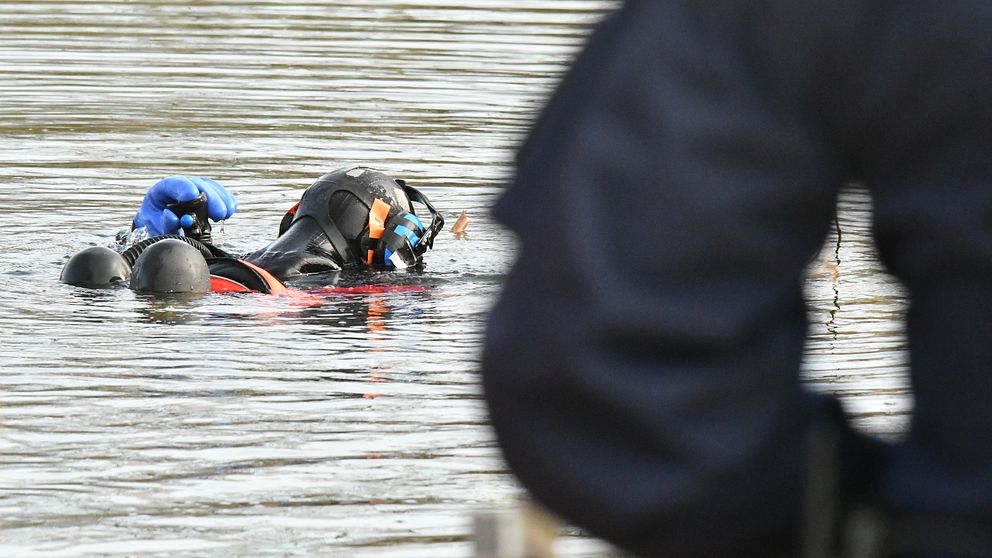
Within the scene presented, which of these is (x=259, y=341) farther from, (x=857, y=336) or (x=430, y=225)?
(x=857, y=336)

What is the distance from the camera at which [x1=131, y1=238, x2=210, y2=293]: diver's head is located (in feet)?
26.0

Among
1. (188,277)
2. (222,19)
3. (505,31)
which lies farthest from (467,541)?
(222,19)

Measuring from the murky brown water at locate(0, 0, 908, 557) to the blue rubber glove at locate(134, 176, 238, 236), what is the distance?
21.7 inches

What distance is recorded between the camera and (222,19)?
21.9 meters

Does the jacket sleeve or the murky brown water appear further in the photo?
the murky brown water

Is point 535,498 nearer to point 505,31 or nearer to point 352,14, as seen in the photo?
point 505,31

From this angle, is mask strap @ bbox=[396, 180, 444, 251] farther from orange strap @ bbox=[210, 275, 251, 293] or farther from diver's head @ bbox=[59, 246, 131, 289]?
diver's head @ bbox=[59, 246, 131, 289]

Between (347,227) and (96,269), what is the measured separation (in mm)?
1267

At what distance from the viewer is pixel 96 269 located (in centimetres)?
816

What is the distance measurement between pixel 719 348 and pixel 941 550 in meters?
0.24

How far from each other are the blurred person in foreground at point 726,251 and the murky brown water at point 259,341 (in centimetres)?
15

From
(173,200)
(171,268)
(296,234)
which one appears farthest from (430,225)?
(171,268)

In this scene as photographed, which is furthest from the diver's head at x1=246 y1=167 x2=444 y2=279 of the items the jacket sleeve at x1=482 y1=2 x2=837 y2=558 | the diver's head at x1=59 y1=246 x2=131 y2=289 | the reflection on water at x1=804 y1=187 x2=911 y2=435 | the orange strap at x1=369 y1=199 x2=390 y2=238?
the jacket sleeve at x1=482 y1=2 x2=837 y2=558

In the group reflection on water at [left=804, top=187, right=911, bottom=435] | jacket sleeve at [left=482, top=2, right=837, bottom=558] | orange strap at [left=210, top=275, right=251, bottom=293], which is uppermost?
jacket sleeve at [left=482, top=2, right=837, bottom=558]
